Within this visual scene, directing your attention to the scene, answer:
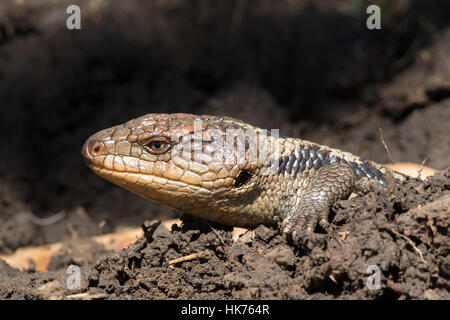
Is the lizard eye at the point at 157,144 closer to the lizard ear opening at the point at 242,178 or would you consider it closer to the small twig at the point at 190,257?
the lizard ear opening at the point at 242,178

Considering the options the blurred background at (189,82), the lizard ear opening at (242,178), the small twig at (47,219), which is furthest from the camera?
the blurred background at (189,82)

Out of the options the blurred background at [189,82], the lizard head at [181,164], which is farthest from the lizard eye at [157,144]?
the blurred background at [189,82]

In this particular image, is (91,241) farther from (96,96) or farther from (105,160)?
(96,96)

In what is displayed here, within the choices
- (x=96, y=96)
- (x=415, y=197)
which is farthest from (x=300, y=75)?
(x=415, y=197)

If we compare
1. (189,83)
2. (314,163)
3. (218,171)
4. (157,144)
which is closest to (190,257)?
(218,171)

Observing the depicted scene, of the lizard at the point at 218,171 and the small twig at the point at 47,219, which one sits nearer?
the lizard at the point at 218,171

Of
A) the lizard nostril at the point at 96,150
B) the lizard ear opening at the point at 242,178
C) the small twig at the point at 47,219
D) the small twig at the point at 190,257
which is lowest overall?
the small twig at the point at 47,219
